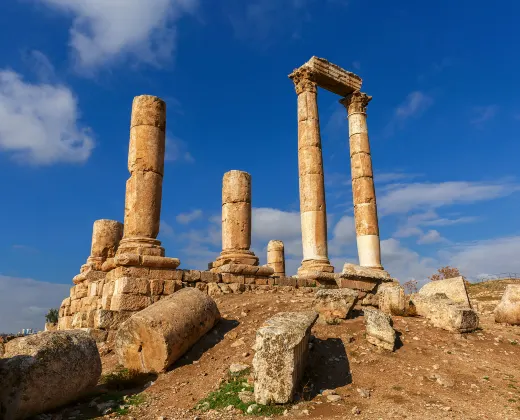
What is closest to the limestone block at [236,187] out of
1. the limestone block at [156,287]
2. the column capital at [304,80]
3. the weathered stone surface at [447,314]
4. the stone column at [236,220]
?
the stone column at [236,220]

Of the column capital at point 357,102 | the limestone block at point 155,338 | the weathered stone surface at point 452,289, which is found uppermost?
Result: the column capital at point 357,102

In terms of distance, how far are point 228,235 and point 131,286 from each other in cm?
419

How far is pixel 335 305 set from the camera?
8.41 meters

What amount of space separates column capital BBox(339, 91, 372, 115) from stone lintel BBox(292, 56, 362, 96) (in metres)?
0.24

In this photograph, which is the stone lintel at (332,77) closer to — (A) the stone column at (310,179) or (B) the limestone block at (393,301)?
(A) the stone column at (310,179)

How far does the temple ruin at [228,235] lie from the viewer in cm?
1052

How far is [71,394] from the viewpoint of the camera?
5754mm

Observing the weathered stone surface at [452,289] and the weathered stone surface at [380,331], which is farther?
the weathered stone surface at [452,289]

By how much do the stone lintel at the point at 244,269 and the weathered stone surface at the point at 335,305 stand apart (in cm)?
443

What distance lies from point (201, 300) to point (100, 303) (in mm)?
4275

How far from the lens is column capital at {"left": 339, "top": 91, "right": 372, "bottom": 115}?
19.3 m

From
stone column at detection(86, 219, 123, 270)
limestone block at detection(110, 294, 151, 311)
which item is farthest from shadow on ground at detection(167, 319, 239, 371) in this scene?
stone column at detection(86, 219, 123, 270)

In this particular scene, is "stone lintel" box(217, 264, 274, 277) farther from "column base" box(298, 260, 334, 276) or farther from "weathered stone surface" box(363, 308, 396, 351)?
"weathered stone surface" box(363, 308, 396, 351)

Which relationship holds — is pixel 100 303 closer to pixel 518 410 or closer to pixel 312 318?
pixel 312 318
